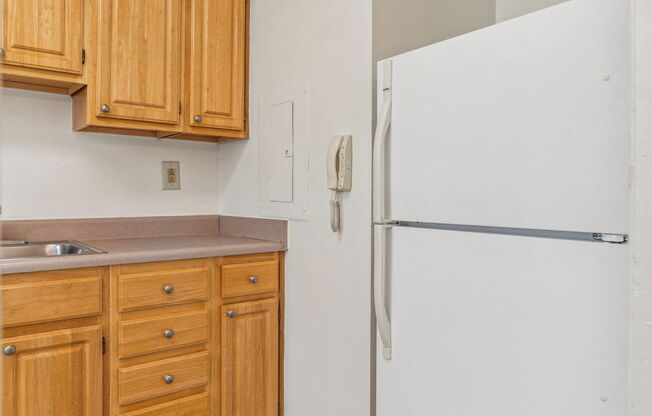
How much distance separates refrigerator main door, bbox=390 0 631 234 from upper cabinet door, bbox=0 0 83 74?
130 centimetres

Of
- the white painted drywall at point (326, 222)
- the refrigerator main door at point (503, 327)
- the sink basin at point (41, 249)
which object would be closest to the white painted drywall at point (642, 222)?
the refrigerator main door at point (503, 327)

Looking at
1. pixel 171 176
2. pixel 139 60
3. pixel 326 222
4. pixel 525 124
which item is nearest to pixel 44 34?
pixel 139 60

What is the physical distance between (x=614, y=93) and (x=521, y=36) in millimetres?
247

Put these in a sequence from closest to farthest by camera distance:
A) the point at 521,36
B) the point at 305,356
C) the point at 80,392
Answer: the point at 521,36
the point at 80,392
the point at 305,356

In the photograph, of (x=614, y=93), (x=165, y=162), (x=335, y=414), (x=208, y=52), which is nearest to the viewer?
(x=614, y=93)

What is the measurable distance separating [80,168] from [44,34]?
606 mm

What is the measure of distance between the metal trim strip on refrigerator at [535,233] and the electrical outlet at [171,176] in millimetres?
1478

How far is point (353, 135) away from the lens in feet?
5.46

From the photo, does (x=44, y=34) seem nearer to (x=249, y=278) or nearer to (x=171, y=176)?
(x=171, y=176)

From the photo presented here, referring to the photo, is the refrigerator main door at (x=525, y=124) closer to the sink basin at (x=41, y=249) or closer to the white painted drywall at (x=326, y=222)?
the white painted drywall at (x=326, y=222)

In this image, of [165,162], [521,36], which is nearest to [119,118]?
Answer: [165,162]

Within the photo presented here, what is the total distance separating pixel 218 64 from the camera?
7.19 feet

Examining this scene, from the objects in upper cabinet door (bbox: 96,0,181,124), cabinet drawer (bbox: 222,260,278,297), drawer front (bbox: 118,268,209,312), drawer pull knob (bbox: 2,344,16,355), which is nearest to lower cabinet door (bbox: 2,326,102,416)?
drawer pull knob (bbox: 2,344,16,355)

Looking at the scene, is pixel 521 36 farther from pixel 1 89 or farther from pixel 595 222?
pixel 1 89
